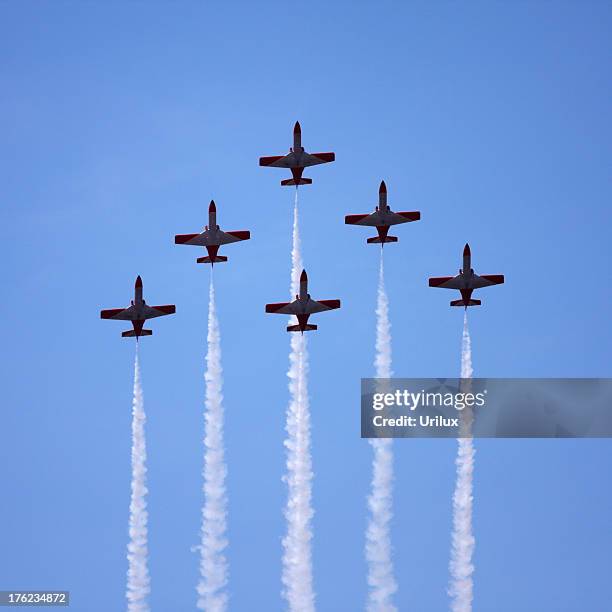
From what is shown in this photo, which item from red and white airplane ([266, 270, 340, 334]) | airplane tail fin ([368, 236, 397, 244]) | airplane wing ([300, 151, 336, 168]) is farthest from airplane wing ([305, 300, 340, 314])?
airplane wing ([300, 151, 336, 168])

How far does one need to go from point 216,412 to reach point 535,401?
102ft

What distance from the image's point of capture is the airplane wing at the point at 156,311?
151 metres

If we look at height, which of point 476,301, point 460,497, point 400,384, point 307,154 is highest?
point 307,154

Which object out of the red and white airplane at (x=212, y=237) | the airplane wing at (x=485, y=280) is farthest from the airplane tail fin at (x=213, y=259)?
the airplane wing at (x=485, y=280)

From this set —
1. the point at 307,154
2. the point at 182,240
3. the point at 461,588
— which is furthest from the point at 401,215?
the point at 461,588

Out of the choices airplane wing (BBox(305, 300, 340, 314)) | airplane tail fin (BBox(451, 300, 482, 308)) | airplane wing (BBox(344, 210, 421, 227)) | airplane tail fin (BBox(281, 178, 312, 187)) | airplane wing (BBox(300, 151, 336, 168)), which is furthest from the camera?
airplane tail fin (BBox(281, 178, 312, 187))

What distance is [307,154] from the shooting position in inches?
6004

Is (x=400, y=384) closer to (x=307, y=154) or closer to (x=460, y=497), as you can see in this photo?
(x=460, y=497)

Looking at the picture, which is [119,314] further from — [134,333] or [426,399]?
[426,399]

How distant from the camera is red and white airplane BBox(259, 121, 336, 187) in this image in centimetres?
15225

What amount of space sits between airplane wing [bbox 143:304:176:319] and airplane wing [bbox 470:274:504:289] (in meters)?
29.6

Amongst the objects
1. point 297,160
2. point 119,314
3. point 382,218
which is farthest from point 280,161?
point 119,314

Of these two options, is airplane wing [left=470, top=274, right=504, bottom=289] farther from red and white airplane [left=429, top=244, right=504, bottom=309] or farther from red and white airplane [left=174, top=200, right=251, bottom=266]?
red and white airplane [left=174, top=200, right=251, bottom=266]
